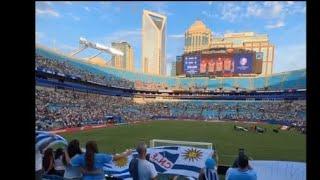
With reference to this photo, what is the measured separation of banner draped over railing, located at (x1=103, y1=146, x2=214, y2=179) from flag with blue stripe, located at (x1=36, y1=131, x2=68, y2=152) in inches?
19.9

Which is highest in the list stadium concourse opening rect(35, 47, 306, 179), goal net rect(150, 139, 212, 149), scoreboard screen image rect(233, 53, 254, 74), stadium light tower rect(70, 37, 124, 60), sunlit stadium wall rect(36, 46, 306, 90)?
stadium light tower rect(70, 37, 124, 60)

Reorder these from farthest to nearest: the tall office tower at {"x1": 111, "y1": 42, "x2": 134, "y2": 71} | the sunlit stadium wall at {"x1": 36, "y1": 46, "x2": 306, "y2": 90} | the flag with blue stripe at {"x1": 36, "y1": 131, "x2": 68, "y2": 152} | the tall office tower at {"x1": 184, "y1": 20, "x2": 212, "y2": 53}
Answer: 1. the tall office tower at {"x1": 111, "y1": 42, "x2": 134, "y2": 71}
2. the sunlit stadium wall at {"x1": 36, "y1": 46, "x2": 306, "y2": 90}
3. the tall office tower at {"x1": 184, "y1": 20, "x2": 212, "y2": 53}
4. the flag with blue stripe at {"x1": 36, "y1": 131, "x2": 68, "y2": 152}

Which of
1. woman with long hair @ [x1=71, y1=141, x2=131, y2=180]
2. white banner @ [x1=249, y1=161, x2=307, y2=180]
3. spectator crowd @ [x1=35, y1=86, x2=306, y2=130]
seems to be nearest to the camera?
woman with long hair @ [x1=71, y1=141, x2=131, y2=180]

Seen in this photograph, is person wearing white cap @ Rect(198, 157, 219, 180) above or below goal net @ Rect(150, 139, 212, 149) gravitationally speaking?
below

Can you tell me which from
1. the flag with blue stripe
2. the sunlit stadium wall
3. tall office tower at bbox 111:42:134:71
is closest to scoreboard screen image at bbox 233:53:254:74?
the sunlit stadium wall

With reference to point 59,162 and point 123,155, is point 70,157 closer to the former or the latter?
point 59,162

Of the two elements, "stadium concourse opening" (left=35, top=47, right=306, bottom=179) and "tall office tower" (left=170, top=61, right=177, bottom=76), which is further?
"tall office tower" (left=170, top=61, right=177, bottom=76)

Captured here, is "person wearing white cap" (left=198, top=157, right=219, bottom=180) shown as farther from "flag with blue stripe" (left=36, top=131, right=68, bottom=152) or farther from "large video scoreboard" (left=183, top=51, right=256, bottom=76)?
"flag with blue stripe" (left=36, top=131, right=68, bottom=152)

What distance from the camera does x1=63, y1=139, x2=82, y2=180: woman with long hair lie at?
114 inches

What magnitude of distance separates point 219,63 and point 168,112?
815 millimetres

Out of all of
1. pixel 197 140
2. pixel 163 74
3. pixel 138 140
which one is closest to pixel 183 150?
pixel 197 140
